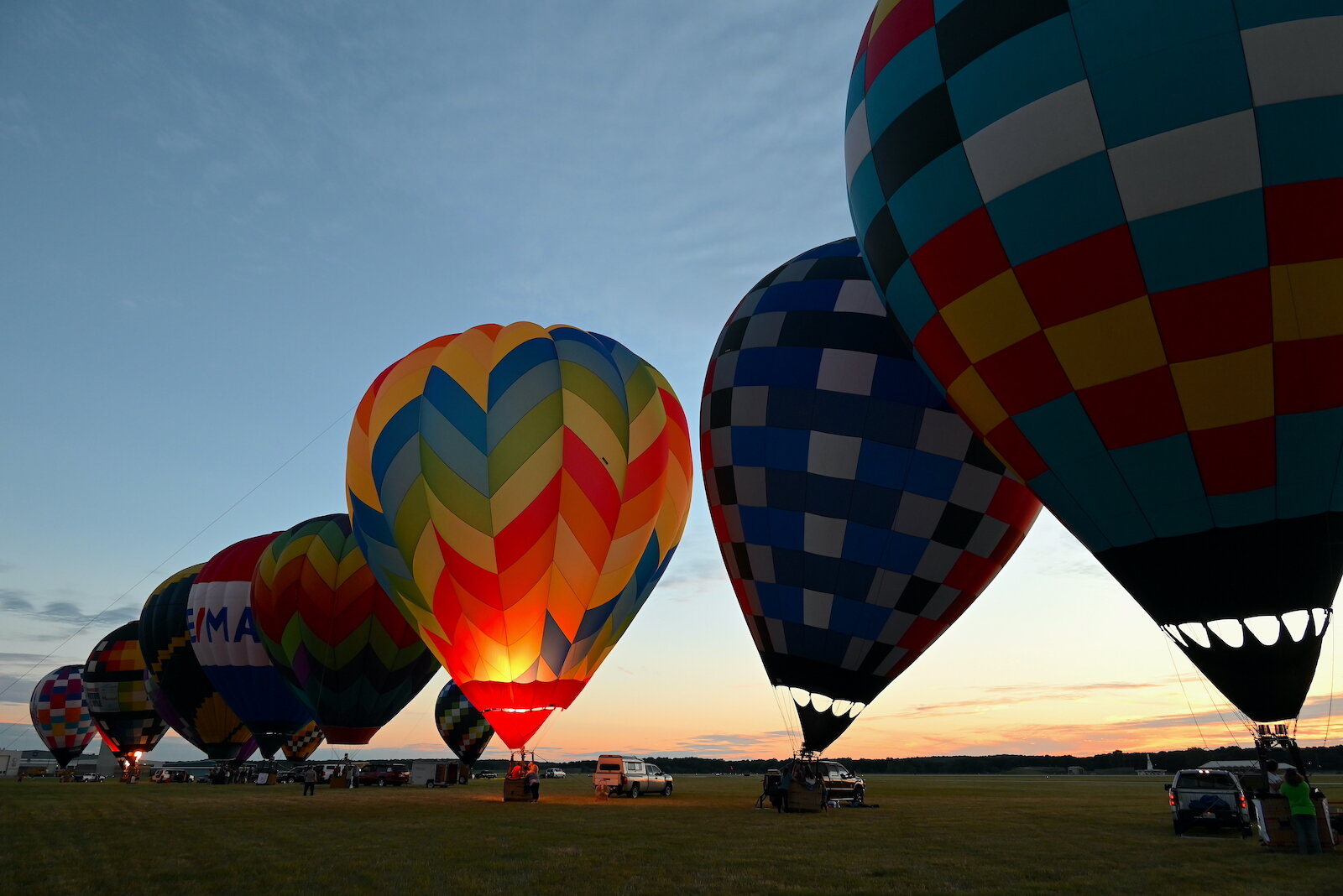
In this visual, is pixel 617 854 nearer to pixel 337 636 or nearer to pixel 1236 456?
pixel 1236 456

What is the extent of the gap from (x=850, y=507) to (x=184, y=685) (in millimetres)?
28801

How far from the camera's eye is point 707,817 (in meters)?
14.3

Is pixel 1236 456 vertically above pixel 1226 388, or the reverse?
pixel 1226 388

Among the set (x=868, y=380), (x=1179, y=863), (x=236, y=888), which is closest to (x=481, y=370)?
(x=868, y=380)

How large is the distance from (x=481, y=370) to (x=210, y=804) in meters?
10.5

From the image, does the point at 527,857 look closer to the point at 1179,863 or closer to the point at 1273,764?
the point at 1179,863

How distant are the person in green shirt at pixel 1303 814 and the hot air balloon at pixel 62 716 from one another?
5751 cm

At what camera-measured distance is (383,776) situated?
1242 inches

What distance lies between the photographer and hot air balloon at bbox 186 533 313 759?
27.3 meters

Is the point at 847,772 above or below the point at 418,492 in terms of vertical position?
below

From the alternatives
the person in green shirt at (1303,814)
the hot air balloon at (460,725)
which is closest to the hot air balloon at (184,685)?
the hot air balloon at (460,725)

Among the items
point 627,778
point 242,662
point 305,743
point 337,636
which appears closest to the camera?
point 627,778

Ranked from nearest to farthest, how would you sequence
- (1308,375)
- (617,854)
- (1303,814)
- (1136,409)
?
(1308,375)
(1136,409)
(617,854)
(1303,814)

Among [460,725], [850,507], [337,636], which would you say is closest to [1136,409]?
[850,507]
